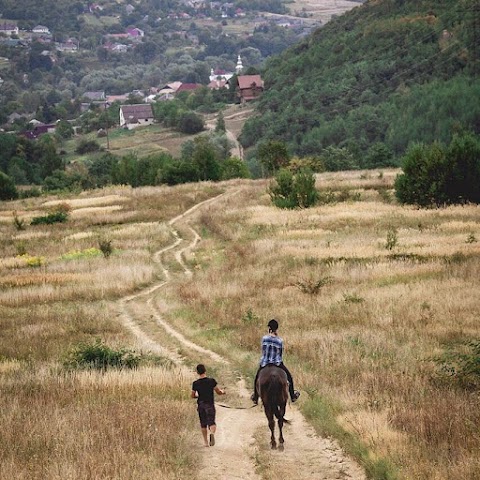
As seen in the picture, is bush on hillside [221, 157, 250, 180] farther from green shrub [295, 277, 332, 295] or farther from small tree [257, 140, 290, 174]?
green shrub [295, 277, 332, 295]

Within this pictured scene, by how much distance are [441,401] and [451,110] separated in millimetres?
105652

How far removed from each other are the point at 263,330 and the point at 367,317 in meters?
3.16

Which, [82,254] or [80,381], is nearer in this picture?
[80,381]

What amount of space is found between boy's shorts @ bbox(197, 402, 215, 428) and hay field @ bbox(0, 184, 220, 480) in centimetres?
39

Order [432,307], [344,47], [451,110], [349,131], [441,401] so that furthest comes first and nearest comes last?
[344,47], [349,131], [451,110], [432,307], [441,401]

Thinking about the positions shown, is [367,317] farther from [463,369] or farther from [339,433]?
[339,433]

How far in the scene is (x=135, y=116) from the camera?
7175 inches

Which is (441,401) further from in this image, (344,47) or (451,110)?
(344,47)

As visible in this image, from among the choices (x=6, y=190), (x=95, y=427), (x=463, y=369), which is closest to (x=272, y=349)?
(x=95, y=427)

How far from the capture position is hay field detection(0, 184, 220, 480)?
1108 centimetres

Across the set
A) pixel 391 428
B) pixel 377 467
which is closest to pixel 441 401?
pixel 391 428

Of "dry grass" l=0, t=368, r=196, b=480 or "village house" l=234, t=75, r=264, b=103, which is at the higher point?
"village house" l=234, t=75, r=264, b=103

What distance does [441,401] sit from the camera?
13273mm

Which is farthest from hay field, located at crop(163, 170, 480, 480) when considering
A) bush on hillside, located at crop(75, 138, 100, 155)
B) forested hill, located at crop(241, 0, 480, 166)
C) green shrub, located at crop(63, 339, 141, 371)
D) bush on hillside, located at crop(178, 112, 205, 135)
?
bush on hillside, located at crop(75, 138, 100, 155)
